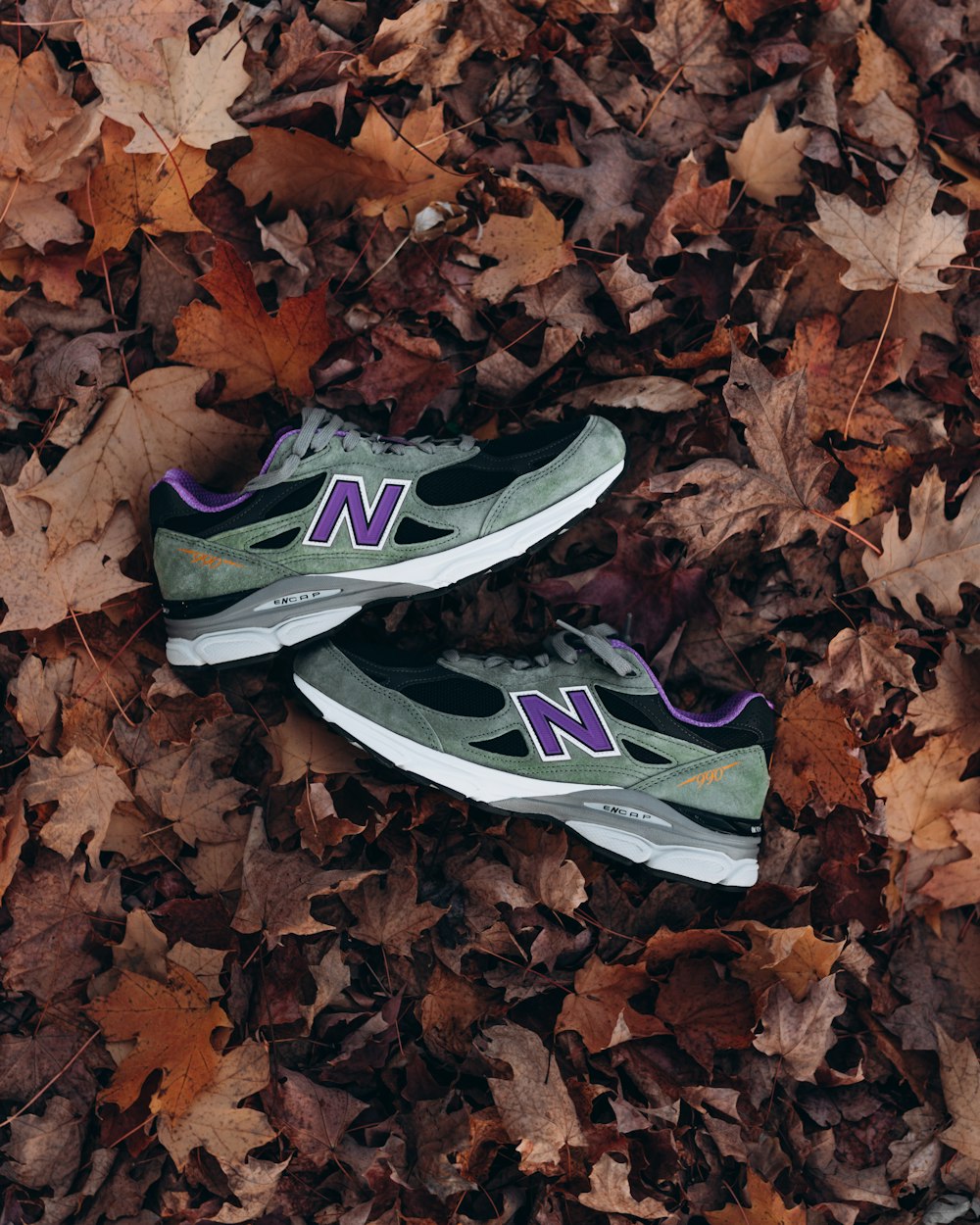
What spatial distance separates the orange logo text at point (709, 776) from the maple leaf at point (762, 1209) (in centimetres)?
97

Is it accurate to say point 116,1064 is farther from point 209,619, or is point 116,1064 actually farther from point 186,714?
point 209,619

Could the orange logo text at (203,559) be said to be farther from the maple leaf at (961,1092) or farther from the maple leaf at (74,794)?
the maple leaf at (961,1092)

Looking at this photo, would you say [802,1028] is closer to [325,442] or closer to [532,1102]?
[532,1102]

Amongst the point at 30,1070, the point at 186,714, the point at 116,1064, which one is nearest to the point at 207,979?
the point at 116,1064

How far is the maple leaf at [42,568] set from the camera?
222 centimetres

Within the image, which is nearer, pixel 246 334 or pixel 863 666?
Answer: pixel 246 334

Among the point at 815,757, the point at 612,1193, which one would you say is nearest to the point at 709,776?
the point at 815,757

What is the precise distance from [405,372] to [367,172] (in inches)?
21.3

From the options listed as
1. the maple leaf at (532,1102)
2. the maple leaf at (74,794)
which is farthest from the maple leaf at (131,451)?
the maple leaf at (532,1102)

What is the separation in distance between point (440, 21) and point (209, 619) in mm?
1716

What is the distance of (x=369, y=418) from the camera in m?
2.54

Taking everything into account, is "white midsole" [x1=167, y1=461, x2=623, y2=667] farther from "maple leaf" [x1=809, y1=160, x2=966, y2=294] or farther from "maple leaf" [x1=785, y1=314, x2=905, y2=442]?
"maple leaf" [x1=809, y1=160, x2=966, y2=294]

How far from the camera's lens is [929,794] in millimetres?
2518

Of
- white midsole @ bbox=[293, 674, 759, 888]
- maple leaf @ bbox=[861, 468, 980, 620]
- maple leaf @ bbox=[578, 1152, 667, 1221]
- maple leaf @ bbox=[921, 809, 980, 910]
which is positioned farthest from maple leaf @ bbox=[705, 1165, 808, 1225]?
maple leaf @ bbox=[861, 468, 980, 620]
